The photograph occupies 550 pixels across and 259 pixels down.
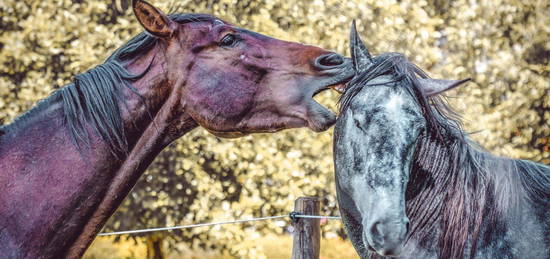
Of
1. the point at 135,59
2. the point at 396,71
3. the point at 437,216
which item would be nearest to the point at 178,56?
the point at 135,59

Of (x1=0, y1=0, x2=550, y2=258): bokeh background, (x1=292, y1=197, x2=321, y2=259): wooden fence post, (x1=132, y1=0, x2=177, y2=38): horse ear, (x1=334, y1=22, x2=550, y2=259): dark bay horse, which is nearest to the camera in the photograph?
(x1=334, y1=22, x2=550, y2=259): dark bay horse

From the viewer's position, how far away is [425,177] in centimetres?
223

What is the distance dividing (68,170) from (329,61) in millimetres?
1108

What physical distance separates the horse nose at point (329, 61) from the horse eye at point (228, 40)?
356 millimetres

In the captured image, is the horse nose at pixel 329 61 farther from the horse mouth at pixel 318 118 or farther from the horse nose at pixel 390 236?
the horse nose at pixel 390 236

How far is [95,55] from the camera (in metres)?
6.39

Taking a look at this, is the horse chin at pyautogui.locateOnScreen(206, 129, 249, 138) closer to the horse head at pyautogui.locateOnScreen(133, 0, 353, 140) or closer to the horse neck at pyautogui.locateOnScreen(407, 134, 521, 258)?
the horse head at pyautogui.locateOnScreen(133, 0, 353, 140)

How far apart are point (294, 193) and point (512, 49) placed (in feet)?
10.1

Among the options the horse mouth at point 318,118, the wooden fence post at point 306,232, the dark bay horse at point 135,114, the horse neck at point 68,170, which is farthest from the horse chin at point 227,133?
the wooden fence post at point 306,232

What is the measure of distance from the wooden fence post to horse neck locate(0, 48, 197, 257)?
172 cm

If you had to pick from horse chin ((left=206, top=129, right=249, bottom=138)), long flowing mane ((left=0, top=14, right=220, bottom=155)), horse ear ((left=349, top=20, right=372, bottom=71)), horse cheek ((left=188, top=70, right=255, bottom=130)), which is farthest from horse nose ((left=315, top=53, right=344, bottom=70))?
long flowing mane ((left=0, top=14, right=220, bottom=155))

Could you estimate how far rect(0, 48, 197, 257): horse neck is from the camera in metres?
2.20

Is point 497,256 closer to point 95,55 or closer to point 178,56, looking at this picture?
point 178,56

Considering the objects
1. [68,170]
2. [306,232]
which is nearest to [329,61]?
[68,170]
